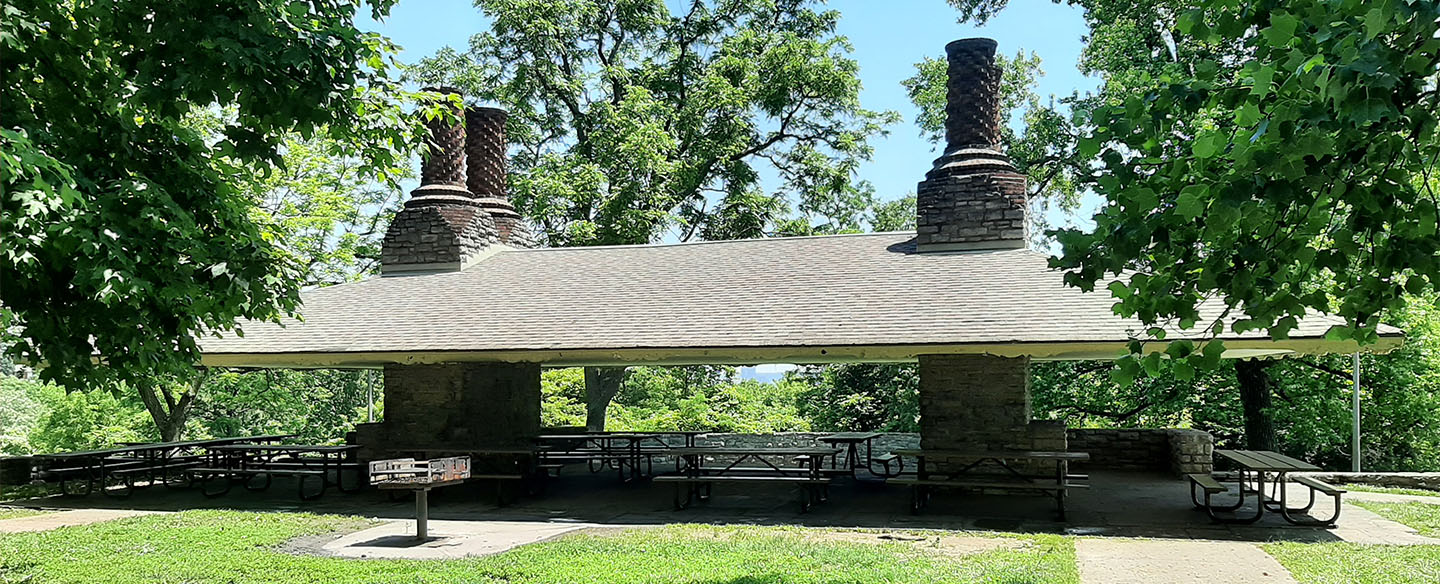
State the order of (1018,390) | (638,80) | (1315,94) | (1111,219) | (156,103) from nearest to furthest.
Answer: (1315,94) → (1111,219) → (156,103) → (1018,390) → (638,80)

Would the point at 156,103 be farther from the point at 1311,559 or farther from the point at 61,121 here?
the point at 1311,559

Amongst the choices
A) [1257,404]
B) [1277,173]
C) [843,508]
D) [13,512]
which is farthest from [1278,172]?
[1257,404]

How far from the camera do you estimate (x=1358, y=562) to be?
24.1 feet

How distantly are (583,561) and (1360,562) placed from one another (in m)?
5.71

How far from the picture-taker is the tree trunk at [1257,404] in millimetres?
17328

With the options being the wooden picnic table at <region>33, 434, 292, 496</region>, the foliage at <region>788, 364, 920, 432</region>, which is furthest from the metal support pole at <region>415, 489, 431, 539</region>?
the foliage at <region>788, 364, 920, 432</region>

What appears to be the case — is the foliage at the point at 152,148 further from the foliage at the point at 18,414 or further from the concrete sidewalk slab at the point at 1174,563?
the foliage at the point at 18,414

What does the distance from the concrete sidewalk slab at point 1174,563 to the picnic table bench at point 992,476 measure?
1391 millimetres

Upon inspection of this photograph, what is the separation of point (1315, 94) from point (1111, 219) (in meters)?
0.86

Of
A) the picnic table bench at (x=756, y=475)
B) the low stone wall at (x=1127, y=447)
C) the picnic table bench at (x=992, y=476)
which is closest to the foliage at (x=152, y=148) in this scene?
the picnic table bench at (x=756, y=475)

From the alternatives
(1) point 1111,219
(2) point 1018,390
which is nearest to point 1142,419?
(2) point 1018,390

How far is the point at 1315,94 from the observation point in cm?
281

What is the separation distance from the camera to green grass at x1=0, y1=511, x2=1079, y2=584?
680cm

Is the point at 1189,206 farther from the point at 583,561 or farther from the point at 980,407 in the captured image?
the point at 980,407
